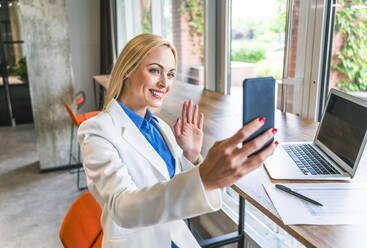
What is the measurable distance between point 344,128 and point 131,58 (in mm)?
804

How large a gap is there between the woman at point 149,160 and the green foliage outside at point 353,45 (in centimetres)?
103

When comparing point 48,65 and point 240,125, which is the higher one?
point 48,65

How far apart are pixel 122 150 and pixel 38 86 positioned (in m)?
2.72

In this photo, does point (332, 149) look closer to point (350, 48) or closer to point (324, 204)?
point (324, 204)

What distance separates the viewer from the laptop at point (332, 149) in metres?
1.08

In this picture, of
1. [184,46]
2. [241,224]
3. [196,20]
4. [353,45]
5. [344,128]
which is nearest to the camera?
[344,128]

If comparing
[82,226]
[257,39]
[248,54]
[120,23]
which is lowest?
[82,226]

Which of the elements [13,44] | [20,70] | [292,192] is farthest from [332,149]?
[13,44]

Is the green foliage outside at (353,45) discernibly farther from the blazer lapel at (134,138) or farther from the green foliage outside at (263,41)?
the blazer lapel at (134,138)

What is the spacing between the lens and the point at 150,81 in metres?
1.11

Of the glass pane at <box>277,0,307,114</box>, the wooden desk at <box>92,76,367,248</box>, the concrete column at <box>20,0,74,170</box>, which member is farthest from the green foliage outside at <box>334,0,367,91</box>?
the concrete column at <box>20,0,74,170</box>

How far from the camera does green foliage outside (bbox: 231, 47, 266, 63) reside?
7.85 ft

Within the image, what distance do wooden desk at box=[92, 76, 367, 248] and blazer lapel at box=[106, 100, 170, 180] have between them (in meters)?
0.28

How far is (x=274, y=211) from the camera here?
907 millimetres
